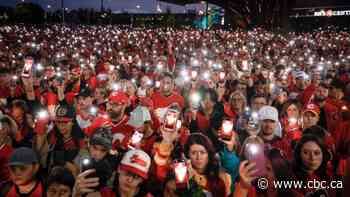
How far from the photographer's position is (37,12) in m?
58.1

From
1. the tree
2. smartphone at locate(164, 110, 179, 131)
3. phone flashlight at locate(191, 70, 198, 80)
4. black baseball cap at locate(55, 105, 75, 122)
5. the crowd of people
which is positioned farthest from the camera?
the tree

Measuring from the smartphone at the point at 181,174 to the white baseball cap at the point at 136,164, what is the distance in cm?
35

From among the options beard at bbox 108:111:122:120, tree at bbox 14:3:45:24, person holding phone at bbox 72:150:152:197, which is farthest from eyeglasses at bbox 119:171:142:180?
tree at bbox 14:3:45:24

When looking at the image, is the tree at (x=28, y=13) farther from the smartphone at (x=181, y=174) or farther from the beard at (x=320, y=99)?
the smartphone at (x=181, y=174)

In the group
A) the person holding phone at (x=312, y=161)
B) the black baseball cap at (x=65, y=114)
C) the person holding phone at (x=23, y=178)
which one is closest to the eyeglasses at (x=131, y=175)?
the person holding phone at (x=23, y=178)

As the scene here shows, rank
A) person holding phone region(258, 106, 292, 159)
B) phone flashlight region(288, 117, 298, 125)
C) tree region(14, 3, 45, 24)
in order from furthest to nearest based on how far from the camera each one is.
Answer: tree region(14, 3, 45, 24) < phone flashlight region(288, 117, 298, 125) < person holding phone region(258, 106, 292, 159)

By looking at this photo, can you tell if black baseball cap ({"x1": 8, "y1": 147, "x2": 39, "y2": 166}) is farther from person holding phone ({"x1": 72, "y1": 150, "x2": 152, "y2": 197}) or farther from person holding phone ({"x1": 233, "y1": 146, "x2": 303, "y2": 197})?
person holding phone ({"x1": 233, "y1": 146, "x2": 303, "y2": 197})

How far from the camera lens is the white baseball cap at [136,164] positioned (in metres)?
4.35

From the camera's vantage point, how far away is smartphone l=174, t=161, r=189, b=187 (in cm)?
415

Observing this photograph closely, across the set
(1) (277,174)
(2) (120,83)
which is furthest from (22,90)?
(1) (277,174)

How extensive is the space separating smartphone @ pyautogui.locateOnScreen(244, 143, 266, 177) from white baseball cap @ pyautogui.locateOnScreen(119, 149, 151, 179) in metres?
1.10

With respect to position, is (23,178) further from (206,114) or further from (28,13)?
(28,13)

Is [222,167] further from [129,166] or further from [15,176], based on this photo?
[15,176]

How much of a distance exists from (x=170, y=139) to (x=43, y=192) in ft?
5.23
